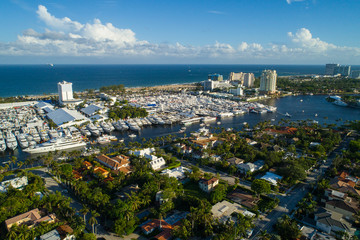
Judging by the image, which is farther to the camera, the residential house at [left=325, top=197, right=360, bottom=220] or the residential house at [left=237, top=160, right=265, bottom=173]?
the residential house at [left=237, top=160, right=265, bottom=173]

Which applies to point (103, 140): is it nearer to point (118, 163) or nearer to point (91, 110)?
point (118, 163)

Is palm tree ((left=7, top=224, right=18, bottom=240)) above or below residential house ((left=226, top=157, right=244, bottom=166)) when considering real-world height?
above

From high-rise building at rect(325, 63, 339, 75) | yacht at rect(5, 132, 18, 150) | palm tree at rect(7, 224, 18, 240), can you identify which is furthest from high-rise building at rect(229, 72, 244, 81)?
palm tree at rect(7, 224, 18, 240)

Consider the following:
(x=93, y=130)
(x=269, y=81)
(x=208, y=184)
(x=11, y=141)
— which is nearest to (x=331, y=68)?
(x=269, y=81)

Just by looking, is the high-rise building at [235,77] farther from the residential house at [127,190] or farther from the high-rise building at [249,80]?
the residential house at [127,190]

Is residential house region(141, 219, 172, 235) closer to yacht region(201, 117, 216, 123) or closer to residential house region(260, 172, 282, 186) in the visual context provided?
residential house region(260, 172, 282, 186)

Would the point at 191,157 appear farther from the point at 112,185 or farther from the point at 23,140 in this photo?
the point at 23,140
